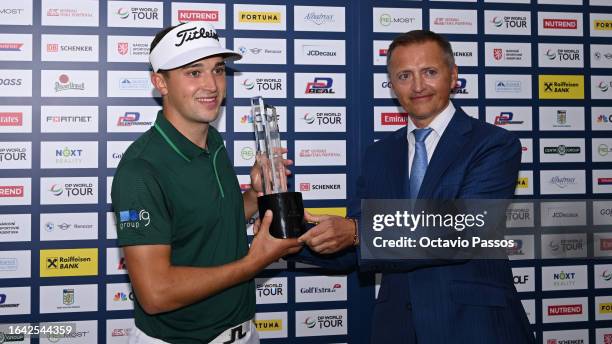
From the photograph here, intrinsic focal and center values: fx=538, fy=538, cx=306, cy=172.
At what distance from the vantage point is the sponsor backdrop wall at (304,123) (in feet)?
9.08

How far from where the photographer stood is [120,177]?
1.63m

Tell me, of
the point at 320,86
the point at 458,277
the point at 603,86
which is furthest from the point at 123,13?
the point at 603,86

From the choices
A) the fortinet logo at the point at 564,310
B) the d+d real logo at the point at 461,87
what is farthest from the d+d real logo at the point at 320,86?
the fortinet logo at the point at 564,310

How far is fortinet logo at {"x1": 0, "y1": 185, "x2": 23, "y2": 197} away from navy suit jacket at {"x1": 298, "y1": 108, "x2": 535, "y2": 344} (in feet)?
6.17

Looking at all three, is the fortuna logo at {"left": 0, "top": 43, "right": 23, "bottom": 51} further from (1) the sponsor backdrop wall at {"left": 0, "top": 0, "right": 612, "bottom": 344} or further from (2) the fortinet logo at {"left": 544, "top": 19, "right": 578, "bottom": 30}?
(2) the fortinet logo at {"left": 544, "top": 19, "right": 578, "bottom": 30}

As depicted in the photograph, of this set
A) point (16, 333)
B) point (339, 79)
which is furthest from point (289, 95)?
point (16, 333)

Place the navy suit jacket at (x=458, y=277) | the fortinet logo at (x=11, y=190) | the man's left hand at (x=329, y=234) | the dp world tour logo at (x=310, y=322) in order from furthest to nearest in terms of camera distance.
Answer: the dp world tour logo at (x=310, y=322) → the fortinet logo at (x=11, y=190) → the man's left hand at (x=329, y=234) → the navy suit jacket at (x=458, y=277)

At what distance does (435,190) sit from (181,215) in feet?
2.77

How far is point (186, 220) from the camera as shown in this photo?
66.8 inches

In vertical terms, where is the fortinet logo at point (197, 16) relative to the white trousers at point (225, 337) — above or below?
above

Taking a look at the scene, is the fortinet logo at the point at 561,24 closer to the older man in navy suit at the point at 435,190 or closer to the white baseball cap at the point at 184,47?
the older man in navy suit at the point at 435,190

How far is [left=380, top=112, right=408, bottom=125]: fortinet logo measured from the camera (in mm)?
3053

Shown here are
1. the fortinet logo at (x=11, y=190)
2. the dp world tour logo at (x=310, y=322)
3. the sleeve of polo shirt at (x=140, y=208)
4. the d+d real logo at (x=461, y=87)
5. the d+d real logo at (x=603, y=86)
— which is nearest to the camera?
the sleeve of polo shirt at (x=140, y=208)

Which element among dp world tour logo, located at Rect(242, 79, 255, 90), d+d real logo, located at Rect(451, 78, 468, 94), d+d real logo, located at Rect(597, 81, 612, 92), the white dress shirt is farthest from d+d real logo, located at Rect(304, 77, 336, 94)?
d+d real logo, located at Rect(597, 81, 612, 92)
